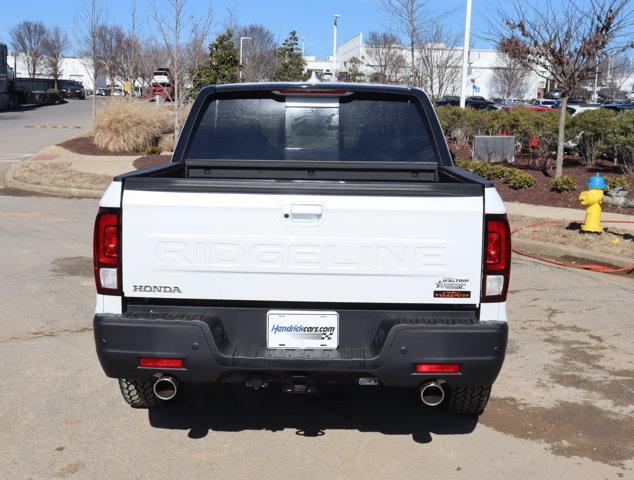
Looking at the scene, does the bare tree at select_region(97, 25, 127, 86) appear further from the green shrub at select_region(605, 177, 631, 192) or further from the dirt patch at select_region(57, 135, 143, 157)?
the green shrub at select_region(605, 177, 631, 192)

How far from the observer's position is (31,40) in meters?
80.5

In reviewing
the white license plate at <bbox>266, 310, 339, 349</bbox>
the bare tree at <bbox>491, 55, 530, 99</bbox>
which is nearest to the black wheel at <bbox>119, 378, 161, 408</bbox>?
the white license plate at <bbox>266, 310, 339, 349</bbox>

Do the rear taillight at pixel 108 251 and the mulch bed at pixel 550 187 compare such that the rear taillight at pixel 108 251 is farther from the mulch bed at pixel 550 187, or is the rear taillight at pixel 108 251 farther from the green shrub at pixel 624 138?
the green shrub at pixel 624 138

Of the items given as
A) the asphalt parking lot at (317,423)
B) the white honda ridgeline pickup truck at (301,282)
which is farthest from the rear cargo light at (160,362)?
the asphalt parking lot at (317,423)

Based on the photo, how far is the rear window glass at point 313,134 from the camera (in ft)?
15.8

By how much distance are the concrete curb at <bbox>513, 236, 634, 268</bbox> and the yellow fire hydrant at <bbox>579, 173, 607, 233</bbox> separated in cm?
74

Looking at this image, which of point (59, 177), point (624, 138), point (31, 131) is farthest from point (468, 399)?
point (31, 131)

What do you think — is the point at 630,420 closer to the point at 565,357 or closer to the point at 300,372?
the point at 565,357

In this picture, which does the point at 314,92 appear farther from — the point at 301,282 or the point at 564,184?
the point at 564,184

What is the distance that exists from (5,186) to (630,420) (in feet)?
48.0

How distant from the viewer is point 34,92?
5278 centimetres

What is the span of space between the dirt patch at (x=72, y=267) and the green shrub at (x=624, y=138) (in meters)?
11.1

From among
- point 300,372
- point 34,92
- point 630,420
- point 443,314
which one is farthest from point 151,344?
point 34,92

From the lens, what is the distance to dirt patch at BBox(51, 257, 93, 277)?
787cm
